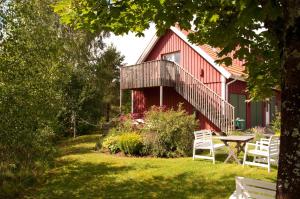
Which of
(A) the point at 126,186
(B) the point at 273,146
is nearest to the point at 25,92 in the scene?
(A) the point at 126,186

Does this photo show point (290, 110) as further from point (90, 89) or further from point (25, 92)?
point (90, 89)

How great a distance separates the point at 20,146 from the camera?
7.60 meters

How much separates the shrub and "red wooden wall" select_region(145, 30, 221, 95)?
25.3 ft

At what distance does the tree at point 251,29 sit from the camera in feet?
9.41

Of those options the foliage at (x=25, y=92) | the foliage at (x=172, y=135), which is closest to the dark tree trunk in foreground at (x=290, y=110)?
the foliage at (x=25, y=92)

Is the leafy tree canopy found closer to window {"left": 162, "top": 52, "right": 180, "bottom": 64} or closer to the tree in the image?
the tree

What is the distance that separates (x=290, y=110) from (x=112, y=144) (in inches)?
462

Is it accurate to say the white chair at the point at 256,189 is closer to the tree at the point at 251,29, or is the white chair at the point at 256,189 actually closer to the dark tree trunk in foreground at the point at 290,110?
the tree at the point at 251,29

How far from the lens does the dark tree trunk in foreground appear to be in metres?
2.82

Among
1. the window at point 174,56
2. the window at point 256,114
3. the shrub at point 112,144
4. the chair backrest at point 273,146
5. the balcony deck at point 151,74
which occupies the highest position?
the window at point 174,56

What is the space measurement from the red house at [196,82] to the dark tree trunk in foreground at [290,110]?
14280mm

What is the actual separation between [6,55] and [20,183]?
406 cm

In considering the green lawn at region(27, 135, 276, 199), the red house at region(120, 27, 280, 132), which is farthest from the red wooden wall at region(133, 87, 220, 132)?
the green lawn at region(27, 135, 276, 199)

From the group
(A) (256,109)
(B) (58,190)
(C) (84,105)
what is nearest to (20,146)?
(B) (58,190)
